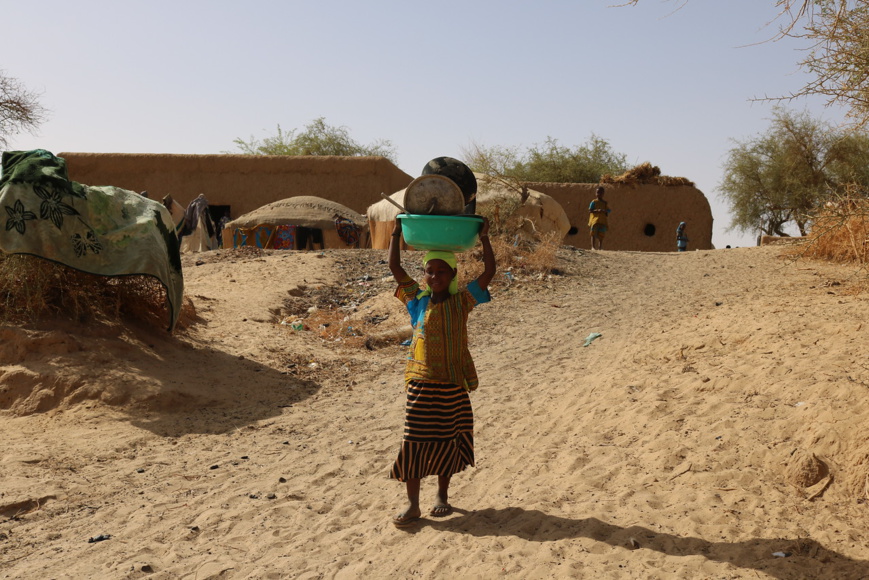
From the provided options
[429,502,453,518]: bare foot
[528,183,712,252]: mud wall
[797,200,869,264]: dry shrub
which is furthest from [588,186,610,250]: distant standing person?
[429,502,453,518]: bare foot

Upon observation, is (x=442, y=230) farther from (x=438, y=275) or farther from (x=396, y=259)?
(x=396, y=259)

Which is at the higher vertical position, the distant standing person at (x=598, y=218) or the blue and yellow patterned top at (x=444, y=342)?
the distant standing person at (x=598, y=218)

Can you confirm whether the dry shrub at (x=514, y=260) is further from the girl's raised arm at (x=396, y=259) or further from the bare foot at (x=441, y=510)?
the bare foot at (x=441, y=510)

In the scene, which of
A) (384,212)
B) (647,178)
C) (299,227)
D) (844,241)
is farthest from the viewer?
(647,178)

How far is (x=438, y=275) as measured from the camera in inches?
155

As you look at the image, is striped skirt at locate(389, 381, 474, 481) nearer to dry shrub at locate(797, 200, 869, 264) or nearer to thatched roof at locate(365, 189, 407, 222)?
dry shrub at locate(797, 200, 869, 264)

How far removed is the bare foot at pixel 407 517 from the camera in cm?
400

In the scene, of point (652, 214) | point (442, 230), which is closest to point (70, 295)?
point (442, 230)

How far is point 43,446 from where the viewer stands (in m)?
5.56

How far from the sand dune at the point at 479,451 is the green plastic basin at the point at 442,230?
146 centimetres

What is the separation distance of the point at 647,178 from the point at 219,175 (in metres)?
12.0

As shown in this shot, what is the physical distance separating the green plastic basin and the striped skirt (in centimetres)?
71

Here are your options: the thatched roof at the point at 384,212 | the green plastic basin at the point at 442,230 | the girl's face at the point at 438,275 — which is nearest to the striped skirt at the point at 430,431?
the girl's face at the point at 438,275

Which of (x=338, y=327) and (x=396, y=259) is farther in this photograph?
(x=338, y=327)
